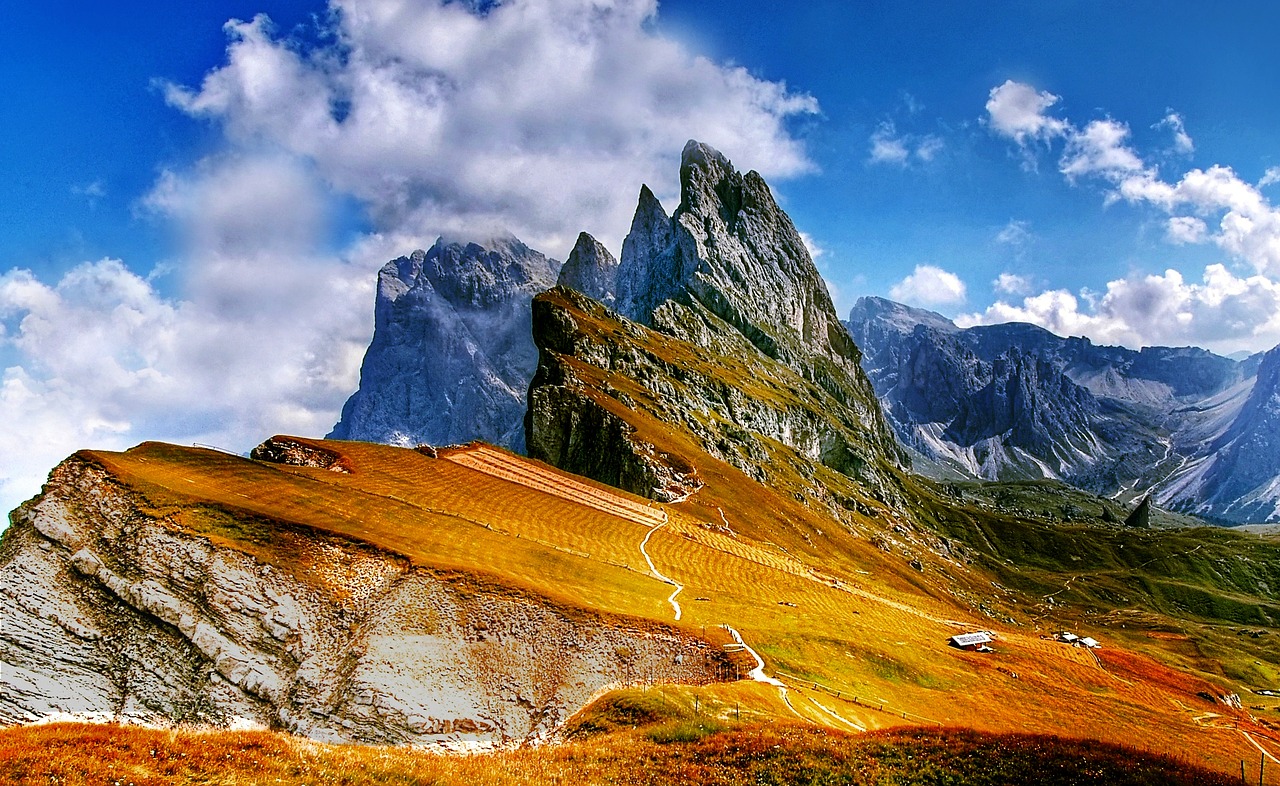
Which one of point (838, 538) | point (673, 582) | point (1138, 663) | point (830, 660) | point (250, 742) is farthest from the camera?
point (838, 538)

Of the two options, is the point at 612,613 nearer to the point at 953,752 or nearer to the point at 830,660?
the point at 830,660

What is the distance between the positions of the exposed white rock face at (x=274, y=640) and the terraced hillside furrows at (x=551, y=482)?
190ft

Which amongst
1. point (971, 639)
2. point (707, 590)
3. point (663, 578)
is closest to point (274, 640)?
point (663, 578)

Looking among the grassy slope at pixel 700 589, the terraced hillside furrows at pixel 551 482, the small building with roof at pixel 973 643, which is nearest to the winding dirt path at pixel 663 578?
the grassy slope at pixel 700 589

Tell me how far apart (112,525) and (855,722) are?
180 feet

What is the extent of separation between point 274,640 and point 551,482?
73.4 m

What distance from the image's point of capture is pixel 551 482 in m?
116

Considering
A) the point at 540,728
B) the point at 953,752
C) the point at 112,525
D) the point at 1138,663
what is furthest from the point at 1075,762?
the point at 1138,663

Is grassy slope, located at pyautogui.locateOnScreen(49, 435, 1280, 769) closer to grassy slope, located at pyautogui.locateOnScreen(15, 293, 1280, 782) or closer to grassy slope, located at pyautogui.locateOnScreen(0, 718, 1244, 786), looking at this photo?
grassy slope, located at pyautogui.locateOnScreen(15, 293, 1280, 782)

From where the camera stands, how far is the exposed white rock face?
3912 cm

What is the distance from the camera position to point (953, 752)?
A: 1058 inches

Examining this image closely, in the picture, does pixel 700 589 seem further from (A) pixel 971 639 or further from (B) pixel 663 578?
(A) pixel 971 639

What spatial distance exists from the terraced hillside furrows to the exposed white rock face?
190 ft

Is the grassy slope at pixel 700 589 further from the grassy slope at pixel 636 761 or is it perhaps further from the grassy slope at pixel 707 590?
the grassy slope at pixel 636 761
